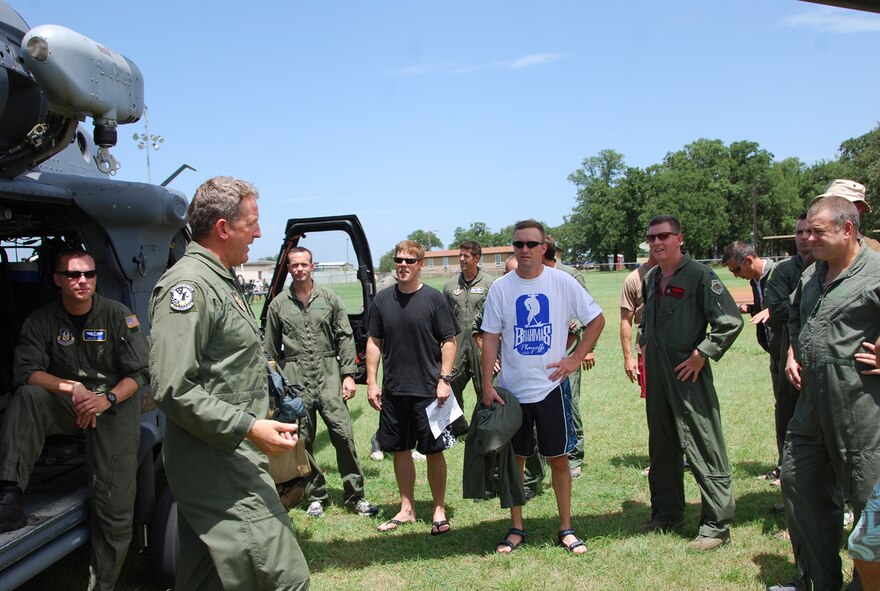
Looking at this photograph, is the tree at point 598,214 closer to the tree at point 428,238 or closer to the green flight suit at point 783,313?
the tree at point 428,238

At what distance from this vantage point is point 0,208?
398 centimetres

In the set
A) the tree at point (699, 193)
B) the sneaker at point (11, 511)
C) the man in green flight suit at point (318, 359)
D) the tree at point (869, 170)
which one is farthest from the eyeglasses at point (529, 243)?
the tree at point (699, 193)

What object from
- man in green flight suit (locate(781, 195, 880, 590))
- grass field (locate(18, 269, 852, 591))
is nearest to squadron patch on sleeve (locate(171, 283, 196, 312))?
grass field (locate(18, 269, 852, 591))

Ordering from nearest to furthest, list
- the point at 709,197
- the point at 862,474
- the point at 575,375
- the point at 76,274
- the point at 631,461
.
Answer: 1. the point at 862,474
2. the point at 76,274
3. the point at 575,375
4. the point at 631,461
5. the point at 709,197

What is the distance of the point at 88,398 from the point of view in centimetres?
384

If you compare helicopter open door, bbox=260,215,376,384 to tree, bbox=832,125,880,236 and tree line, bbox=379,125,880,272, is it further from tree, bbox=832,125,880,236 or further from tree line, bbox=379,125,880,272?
tree line, bbox=379,125,880,272

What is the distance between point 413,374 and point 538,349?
1003 millimetres

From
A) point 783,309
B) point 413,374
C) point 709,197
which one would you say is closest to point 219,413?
point 413,374

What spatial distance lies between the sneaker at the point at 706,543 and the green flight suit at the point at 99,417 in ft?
11.2

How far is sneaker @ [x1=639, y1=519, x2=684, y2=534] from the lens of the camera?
16.4 ft

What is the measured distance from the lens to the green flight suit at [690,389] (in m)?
4.70

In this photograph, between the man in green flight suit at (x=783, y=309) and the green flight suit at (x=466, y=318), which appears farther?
the green flight suit at (x=466, y=318)

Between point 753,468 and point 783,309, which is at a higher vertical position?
point 783,309

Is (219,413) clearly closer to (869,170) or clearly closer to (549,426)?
(549,426)
